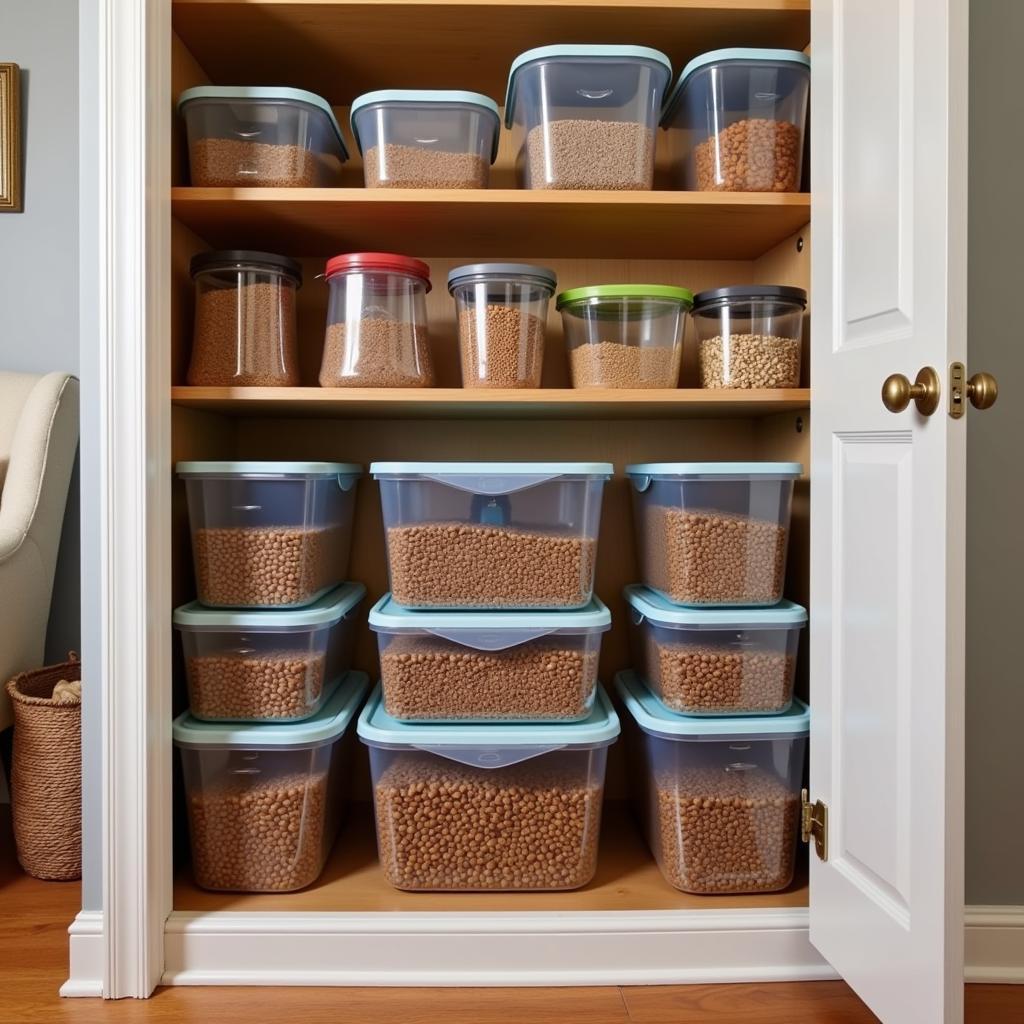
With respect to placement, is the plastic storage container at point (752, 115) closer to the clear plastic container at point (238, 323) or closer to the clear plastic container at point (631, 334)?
the clear plastic container at point (631, 334)

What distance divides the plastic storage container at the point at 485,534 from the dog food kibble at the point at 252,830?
0.36m

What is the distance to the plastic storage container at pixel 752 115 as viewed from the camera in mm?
1380

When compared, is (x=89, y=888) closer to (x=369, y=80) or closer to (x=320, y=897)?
(x=320, y=897)

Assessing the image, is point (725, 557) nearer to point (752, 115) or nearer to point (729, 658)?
point (729, 658)

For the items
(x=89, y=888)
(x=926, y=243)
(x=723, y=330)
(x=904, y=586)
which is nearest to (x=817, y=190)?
(x=723, y=330)

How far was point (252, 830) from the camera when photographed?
1377 mm

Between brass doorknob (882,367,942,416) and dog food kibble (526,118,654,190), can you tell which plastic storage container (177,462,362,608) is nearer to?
dog food kibble (526,118,654,190)

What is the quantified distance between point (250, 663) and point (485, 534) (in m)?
0.44

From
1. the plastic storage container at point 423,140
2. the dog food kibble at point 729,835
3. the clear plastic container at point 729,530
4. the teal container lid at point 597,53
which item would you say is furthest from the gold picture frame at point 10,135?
the dog food kibble at point 729,835

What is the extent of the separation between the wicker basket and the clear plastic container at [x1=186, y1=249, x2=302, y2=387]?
0.68 metres

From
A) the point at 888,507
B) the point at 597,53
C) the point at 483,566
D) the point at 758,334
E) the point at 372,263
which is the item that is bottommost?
the point at 483,566

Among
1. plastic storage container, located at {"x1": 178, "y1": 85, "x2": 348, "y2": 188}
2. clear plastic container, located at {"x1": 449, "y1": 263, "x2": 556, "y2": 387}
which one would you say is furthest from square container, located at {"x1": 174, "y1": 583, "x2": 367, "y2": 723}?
plastic storage container, located at {"x1": 178, "y1": 85, "x2": 348, "y2": 188}

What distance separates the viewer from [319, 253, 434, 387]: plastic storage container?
1.40m

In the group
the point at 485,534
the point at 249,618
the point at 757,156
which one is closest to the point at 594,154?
the point at 757,156
